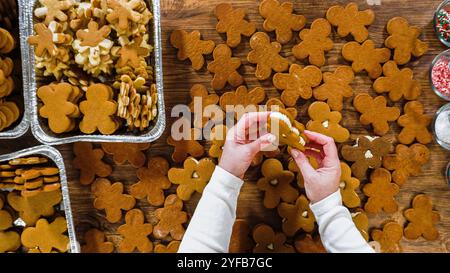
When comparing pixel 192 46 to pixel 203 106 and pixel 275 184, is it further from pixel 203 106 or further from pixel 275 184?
pixel 275 184

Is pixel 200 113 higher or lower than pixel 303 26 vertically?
lower

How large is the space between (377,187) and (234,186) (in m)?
0.71

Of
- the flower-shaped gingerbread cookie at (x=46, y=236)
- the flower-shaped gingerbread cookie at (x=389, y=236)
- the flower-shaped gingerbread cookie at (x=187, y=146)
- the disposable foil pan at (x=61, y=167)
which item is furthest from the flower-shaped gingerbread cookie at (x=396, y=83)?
the flower-shaped gingerbread cookie at (x=46, y=236)

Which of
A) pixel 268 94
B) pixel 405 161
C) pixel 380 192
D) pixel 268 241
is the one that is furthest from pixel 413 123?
pixel 268 241

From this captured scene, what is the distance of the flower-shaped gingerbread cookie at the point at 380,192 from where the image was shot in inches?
63.1

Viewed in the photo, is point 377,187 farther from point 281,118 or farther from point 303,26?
point 303,26

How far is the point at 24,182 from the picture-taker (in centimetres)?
143

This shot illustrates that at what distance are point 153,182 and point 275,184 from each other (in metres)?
0.58

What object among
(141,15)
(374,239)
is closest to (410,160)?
(374,239)

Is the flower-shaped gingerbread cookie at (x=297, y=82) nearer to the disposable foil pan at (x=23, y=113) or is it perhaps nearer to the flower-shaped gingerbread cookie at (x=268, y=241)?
the flower-shaped gingerbread cookie at (x=268, y=241)

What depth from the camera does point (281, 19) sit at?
156cm

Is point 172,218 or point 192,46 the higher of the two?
point 192,46

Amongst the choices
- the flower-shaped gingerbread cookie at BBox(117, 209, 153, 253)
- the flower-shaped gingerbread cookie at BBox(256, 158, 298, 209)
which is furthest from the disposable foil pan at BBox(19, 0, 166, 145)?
the flower-shaped gingerbread cookie at BBox(256, 158, 298, 209)

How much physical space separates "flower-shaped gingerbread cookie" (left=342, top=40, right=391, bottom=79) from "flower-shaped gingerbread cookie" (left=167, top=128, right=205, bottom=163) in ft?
2.57
